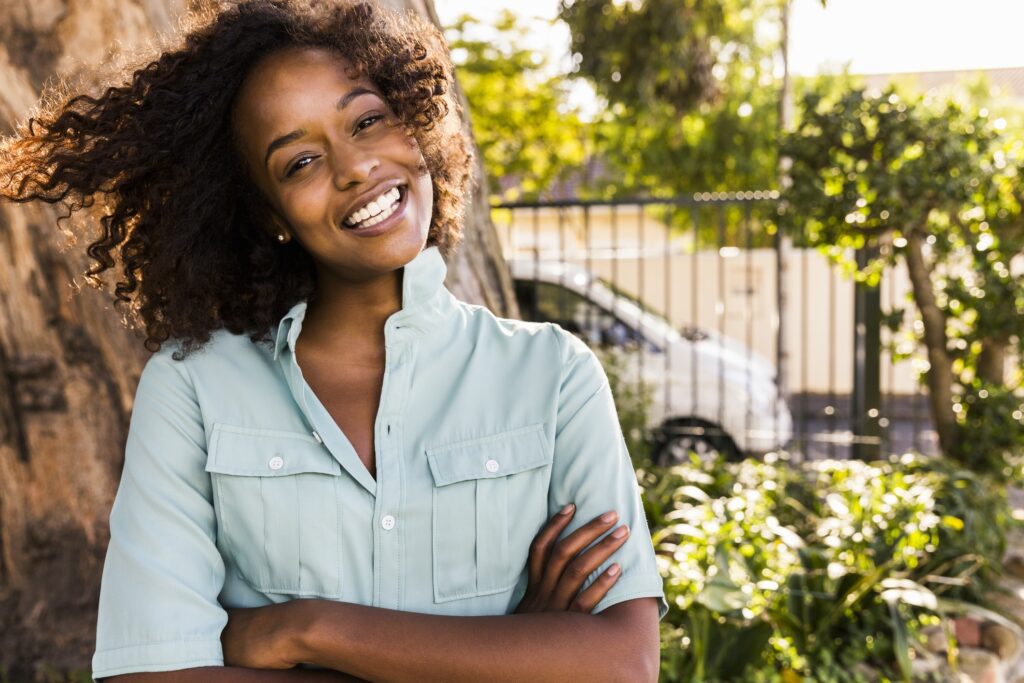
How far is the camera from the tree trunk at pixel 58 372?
288 cm

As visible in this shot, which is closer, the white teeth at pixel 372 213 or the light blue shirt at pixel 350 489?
the light blue shirt at pixel 350 489

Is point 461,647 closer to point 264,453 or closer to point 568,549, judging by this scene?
point 568,549

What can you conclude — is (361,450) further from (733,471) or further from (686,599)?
(733,471)

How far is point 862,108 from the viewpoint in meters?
5.20

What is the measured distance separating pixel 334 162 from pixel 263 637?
800 millimetres

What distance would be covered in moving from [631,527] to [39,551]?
245cm

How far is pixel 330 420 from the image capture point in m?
1.77

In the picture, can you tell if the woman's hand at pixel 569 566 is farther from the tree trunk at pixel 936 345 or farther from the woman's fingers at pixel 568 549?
the tree trunk at pixel 936 345

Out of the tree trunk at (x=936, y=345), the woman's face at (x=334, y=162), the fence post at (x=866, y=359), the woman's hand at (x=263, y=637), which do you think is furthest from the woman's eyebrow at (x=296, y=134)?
the fence post at (x=866, y=359)

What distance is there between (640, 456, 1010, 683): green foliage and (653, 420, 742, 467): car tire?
103 inches

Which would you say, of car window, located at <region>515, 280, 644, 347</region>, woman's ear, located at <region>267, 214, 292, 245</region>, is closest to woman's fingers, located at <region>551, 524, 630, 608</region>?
woman's ear, located at <region>267, 214, 292, 245</region>

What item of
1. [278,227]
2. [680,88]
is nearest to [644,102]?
[680,88]

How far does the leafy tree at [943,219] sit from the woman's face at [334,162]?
3.73 metres

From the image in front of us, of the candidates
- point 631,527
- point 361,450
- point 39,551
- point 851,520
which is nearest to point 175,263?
point 361,450
